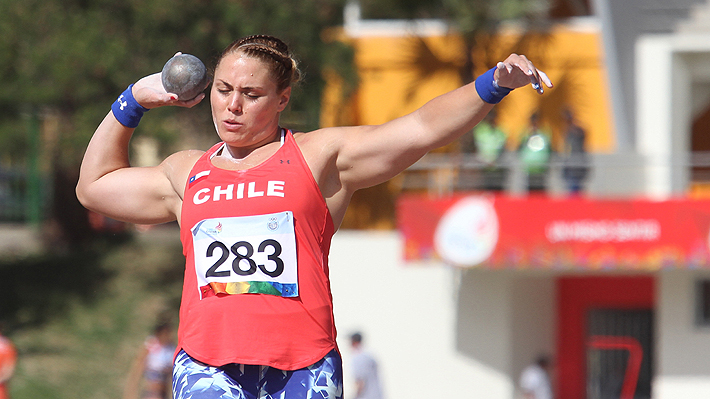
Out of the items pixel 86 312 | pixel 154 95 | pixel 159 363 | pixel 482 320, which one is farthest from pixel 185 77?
pixel 86 312

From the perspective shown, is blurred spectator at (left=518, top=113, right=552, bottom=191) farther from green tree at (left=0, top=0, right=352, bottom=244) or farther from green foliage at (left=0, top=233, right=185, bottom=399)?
green foliage at (left=0, top=233, right=185, bottom=399)

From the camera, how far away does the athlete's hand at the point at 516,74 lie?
3.12 m

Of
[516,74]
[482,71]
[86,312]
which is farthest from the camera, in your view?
[86,312]

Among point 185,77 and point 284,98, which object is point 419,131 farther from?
point 185,77

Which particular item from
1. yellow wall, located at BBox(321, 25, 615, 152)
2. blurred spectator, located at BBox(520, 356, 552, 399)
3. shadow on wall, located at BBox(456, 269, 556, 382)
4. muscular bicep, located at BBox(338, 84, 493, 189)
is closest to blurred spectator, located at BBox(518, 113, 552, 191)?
shadow on wall, located at BBox(456, 269, 556, 382)

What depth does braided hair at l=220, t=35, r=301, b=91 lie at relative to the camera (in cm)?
338

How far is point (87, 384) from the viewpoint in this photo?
55.3ft

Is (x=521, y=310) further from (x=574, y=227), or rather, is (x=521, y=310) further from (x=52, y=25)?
(x=52, y=25)

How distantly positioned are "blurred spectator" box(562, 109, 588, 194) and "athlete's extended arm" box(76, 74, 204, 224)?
11.4m

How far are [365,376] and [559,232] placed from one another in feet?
12.3

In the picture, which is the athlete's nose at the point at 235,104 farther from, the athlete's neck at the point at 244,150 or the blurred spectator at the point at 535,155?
the blurred spectator at the point at 535,155

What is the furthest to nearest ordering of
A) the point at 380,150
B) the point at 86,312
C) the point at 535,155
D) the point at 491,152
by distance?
the point at 86,312 < the point at 491,152 < the point at 535,155 < the point at 380,150

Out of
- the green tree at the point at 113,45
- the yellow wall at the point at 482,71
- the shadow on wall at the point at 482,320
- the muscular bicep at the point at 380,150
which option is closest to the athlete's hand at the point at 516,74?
the muscular bicep at the point at 380,150

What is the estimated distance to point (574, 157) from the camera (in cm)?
1463
